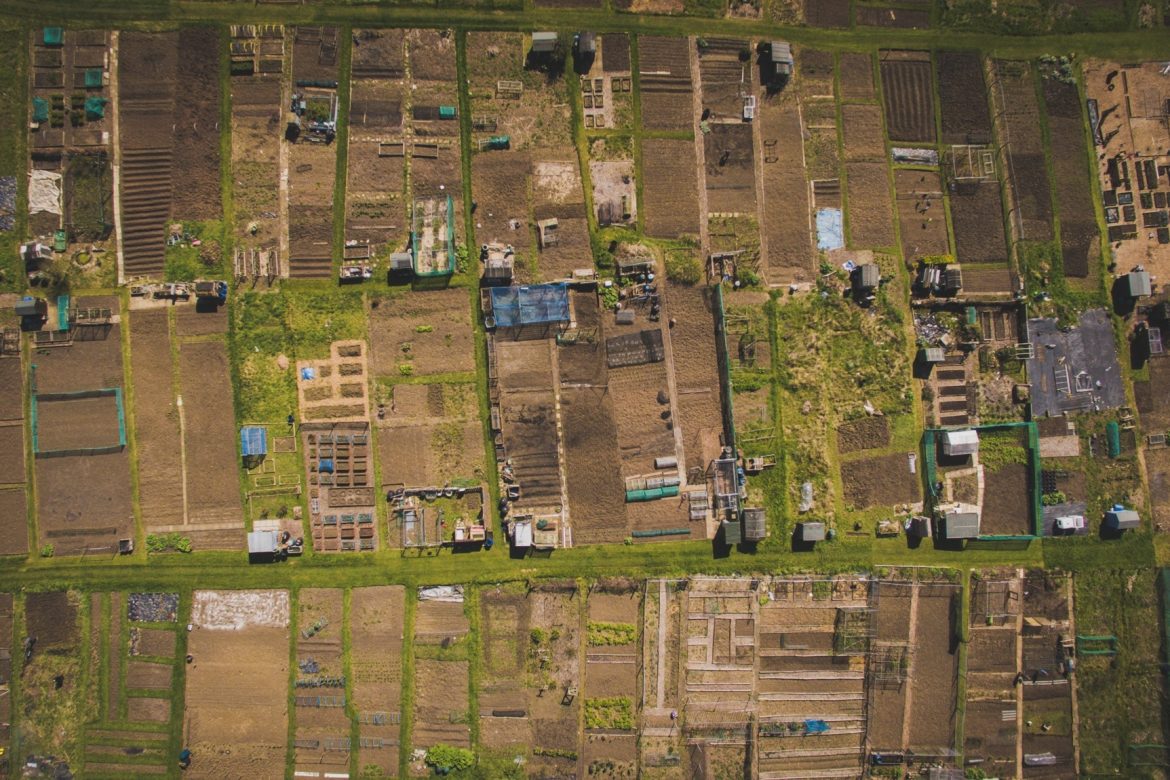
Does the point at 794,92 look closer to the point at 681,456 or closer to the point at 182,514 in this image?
the point at 681,456

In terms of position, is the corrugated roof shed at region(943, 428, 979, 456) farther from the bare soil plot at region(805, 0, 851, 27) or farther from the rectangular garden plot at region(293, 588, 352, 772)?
the rectangular garden plot at region(293, 588, 352, 772)

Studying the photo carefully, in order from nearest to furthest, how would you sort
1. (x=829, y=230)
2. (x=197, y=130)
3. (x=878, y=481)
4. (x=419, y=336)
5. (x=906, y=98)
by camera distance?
(x=197, y=130) → (x=419, y=336) → (x=878, y=481) → (x=829, y=230) → (x=906, y=98)

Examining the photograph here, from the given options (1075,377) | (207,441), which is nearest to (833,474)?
(1075,377)

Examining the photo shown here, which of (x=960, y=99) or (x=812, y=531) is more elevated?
(x=960, y=99)

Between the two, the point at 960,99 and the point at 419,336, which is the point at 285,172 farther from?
the point at 960,99

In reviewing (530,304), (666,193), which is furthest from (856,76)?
(530,304)

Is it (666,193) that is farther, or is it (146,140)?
(666,193)

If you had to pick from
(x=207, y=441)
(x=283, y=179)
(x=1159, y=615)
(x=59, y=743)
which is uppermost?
(x=283, y=179)
